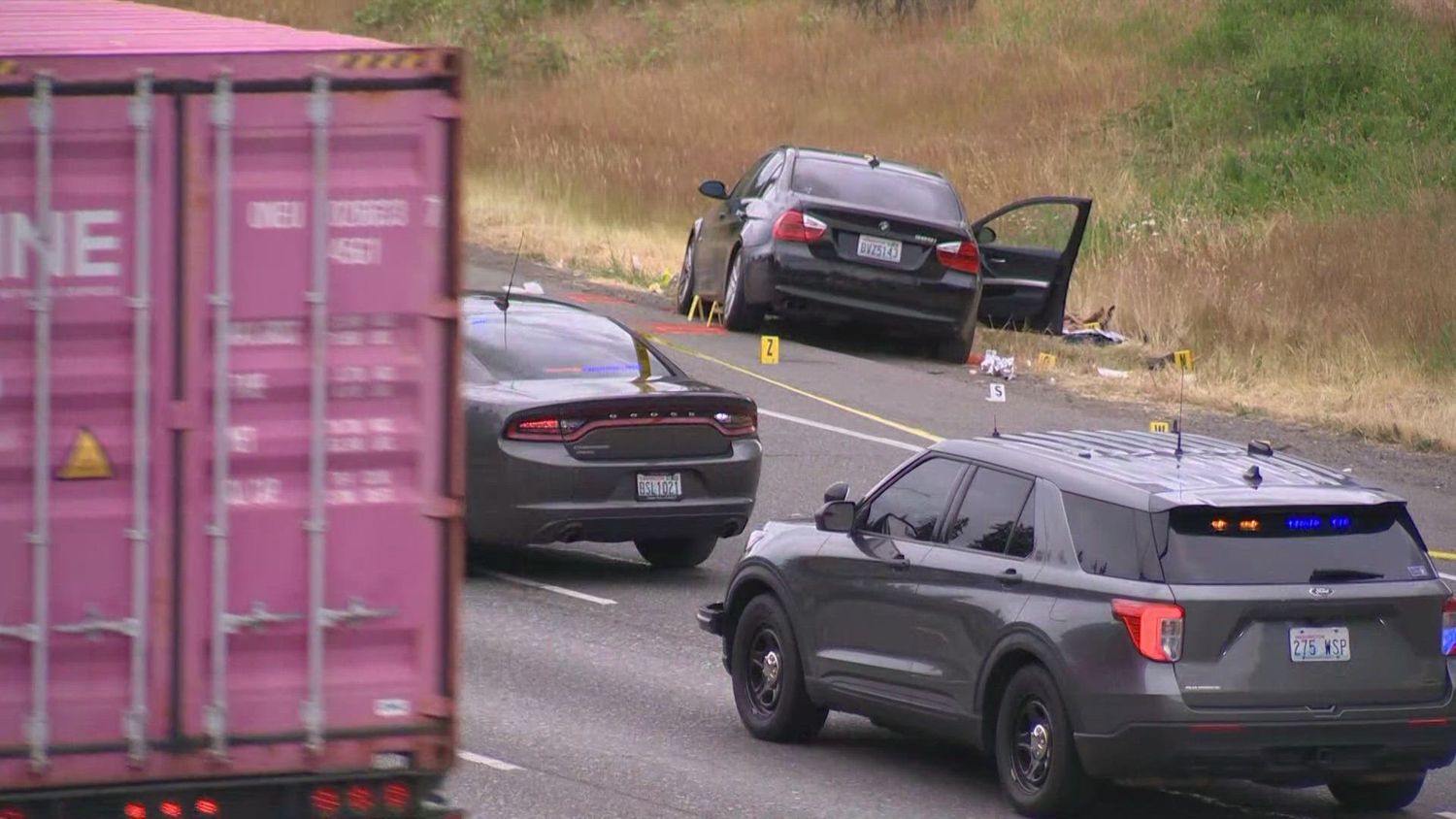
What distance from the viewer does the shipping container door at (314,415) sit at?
634cm

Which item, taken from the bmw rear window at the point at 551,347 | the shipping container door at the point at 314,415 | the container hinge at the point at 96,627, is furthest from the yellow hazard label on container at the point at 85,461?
the bmw rear window at the point at 551,347

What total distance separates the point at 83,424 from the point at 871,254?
15.7m

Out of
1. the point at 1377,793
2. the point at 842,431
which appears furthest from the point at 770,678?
the point at 842,431

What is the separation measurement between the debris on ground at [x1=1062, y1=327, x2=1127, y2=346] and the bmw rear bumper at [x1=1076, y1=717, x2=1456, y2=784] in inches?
600

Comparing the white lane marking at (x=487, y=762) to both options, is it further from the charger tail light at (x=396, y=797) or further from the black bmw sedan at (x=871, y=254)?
the black bmw sedan at (x=871, y=254)

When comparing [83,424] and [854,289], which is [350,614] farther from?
[854,289]

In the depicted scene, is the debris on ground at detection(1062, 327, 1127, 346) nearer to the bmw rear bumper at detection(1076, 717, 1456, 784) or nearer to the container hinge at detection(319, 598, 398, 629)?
the bmw rear bumper at detection(1076, 717, 1456, 784)

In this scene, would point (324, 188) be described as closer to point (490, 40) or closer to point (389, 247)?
point (389, 247)

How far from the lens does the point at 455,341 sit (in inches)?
259

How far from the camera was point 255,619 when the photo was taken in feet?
21.0

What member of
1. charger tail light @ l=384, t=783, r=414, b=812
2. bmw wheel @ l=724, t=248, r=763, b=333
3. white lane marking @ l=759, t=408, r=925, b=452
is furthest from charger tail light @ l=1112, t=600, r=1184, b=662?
bmw wheel @ l=724, t=248, r=763, b=333

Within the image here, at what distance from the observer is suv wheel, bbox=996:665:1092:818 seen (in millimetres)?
8711

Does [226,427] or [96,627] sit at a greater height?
[226,427]

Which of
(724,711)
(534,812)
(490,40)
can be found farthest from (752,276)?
(490,40)
